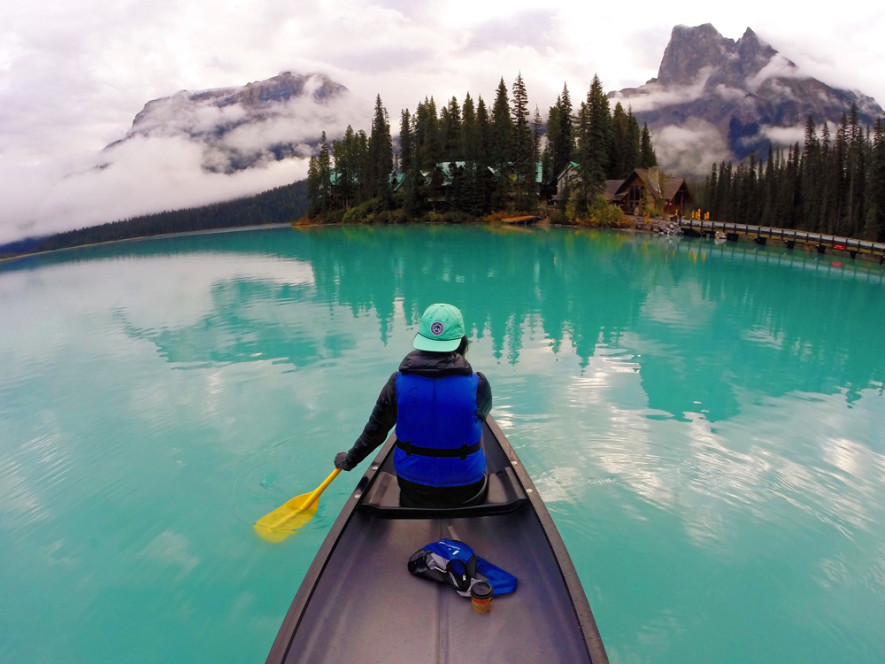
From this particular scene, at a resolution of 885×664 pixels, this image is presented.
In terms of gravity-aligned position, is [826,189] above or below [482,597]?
above

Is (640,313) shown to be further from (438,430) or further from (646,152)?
(646,152)

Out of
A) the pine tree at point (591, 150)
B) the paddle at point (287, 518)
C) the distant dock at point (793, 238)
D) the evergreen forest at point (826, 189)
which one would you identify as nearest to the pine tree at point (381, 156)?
the pine tree at point (591, 150)

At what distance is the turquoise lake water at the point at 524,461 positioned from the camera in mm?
5617

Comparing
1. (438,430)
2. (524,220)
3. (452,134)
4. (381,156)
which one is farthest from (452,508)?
(381,156)

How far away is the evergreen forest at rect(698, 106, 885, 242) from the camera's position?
46469mm

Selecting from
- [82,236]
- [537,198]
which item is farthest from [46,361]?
[82,236]

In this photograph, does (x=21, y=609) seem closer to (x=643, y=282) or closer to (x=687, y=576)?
(x=687, y=576)

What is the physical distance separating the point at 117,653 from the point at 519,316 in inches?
627

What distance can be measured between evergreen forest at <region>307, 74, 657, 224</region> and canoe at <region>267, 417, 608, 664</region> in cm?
6121

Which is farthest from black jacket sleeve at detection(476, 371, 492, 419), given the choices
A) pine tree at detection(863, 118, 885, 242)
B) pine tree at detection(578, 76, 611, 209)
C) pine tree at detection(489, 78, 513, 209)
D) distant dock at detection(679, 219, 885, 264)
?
pine tree at detection(489, 78, 513, 209)

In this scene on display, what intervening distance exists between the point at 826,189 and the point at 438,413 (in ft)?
239

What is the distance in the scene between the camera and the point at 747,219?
82062 mm

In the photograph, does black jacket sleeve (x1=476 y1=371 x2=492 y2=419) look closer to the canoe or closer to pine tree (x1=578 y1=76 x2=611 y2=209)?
the canoe

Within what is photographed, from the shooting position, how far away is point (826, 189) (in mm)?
59812
